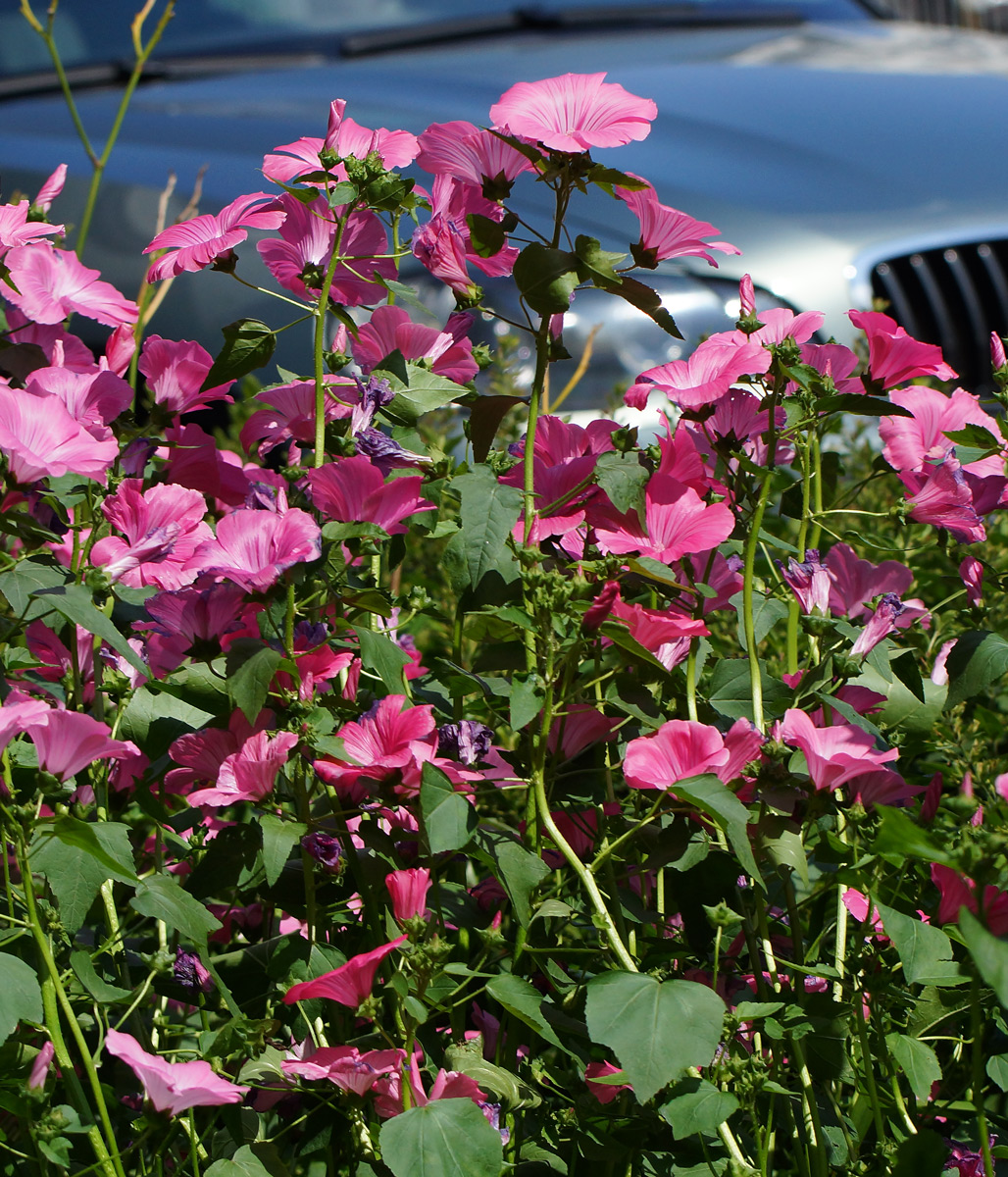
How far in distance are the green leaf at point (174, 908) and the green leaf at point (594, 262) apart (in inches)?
24.5

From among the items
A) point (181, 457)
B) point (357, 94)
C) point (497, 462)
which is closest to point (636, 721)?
point (497, 462)

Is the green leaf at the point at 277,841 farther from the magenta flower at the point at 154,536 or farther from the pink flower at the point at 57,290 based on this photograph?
the pink flower at the point at 57,290

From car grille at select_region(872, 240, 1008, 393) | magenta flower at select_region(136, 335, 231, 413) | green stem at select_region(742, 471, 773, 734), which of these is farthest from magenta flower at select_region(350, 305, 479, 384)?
car grille at select_region(872, 240, 1008, 393)

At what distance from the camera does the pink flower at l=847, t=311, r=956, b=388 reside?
52.0 inches

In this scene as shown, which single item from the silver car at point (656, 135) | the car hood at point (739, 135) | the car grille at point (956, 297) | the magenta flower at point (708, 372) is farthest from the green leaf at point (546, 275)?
the car grille at point (956, 297)

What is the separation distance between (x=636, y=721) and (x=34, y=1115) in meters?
0.63

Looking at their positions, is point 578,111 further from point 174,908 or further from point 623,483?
point 174,908

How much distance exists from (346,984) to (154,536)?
1.40ft

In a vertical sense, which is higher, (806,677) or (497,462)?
(497,462)

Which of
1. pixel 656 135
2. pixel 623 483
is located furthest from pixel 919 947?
pixel 656 135

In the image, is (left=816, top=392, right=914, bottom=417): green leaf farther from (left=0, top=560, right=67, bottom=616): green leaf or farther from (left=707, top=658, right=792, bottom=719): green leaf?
(left=0, top=560, right=67, bottom=616): green leaf

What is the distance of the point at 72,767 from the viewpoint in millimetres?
1121

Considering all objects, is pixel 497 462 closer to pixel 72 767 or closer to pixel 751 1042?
pixel 72 767

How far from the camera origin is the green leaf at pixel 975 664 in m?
1.23
